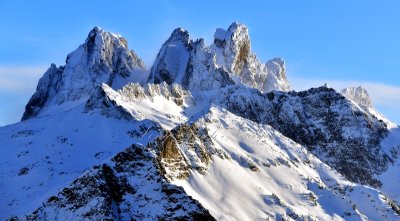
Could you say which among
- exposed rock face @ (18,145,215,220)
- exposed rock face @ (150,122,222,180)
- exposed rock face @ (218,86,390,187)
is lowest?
exposed rock face @ (18,145,215,220)

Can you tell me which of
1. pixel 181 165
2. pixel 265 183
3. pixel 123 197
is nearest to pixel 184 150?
pixel 181 165

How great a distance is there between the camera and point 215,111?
134125mm

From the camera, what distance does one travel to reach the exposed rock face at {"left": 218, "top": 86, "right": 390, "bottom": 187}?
163500mm

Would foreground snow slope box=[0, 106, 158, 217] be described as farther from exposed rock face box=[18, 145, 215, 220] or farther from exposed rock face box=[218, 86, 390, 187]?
exposed rock face box=[218, 86, 390, 187]

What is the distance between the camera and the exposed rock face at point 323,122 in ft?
536

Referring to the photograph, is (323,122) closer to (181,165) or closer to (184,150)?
(184,150)

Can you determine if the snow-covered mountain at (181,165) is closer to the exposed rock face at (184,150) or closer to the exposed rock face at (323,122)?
the exposed rock face at (184,150)

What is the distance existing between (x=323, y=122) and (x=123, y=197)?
91.5 metres

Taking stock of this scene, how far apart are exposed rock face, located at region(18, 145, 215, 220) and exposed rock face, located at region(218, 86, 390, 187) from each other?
7743 cm

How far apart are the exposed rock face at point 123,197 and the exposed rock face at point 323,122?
254 ft

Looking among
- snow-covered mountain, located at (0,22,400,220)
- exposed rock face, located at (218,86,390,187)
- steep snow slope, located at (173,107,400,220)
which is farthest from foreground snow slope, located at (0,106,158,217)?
exposed rock face, located at (218,86,390,187)

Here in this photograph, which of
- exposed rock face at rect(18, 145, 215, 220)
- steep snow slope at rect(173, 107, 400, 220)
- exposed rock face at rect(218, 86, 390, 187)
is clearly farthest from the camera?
exposed rock face at rect(218, 86, 390, 187)

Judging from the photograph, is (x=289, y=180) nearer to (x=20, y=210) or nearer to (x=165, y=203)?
(x=165, y=203)

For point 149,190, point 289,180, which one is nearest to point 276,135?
point 289,180
